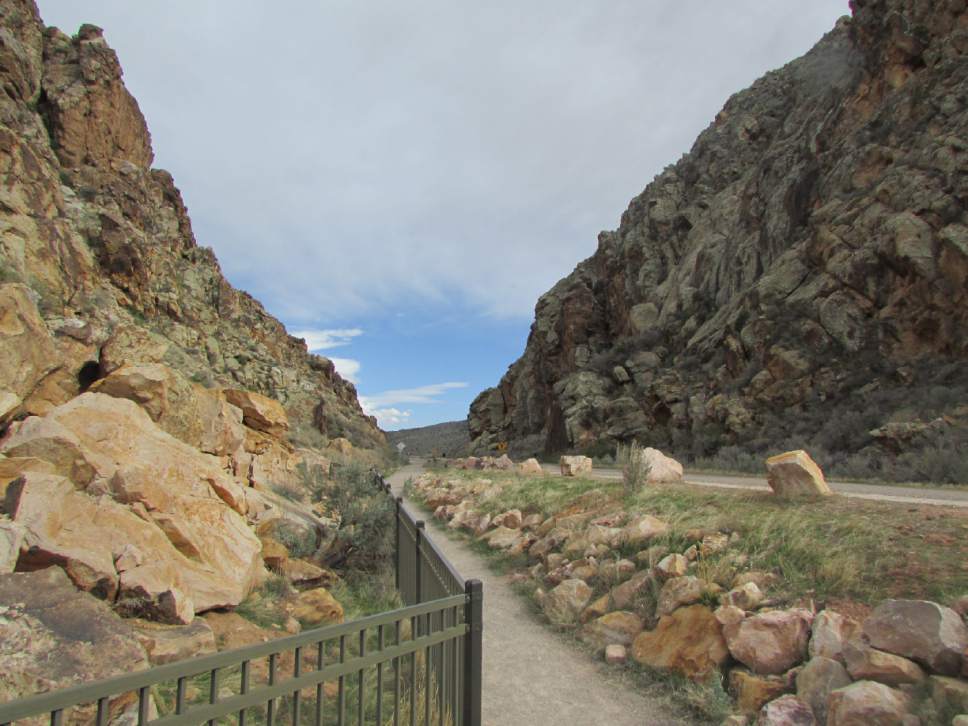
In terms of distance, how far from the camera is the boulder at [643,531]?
302 inches

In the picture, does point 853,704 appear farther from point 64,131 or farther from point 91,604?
point 64,131

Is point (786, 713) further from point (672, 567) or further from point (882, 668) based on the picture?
point (672, 567)

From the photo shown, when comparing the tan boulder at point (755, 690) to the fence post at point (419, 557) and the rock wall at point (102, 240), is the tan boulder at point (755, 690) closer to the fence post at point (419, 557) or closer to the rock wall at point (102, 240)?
the fence post at point (419, 557)

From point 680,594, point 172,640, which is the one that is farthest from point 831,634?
point 172,640

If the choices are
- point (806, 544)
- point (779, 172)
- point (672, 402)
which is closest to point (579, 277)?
point (779, 172)

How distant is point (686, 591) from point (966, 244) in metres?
20.1

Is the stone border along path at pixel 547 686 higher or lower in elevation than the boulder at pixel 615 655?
lower

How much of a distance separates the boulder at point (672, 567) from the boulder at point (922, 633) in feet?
6.96

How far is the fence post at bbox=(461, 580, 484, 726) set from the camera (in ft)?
12.0

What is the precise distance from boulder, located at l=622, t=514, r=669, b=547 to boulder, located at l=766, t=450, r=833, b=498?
205 centimetres

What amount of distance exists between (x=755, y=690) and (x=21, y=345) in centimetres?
840

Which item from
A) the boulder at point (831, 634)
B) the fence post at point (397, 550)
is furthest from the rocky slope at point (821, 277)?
the fence post at point (397, 550)

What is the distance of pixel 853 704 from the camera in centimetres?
379

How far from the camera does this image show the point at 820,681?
4254mm
